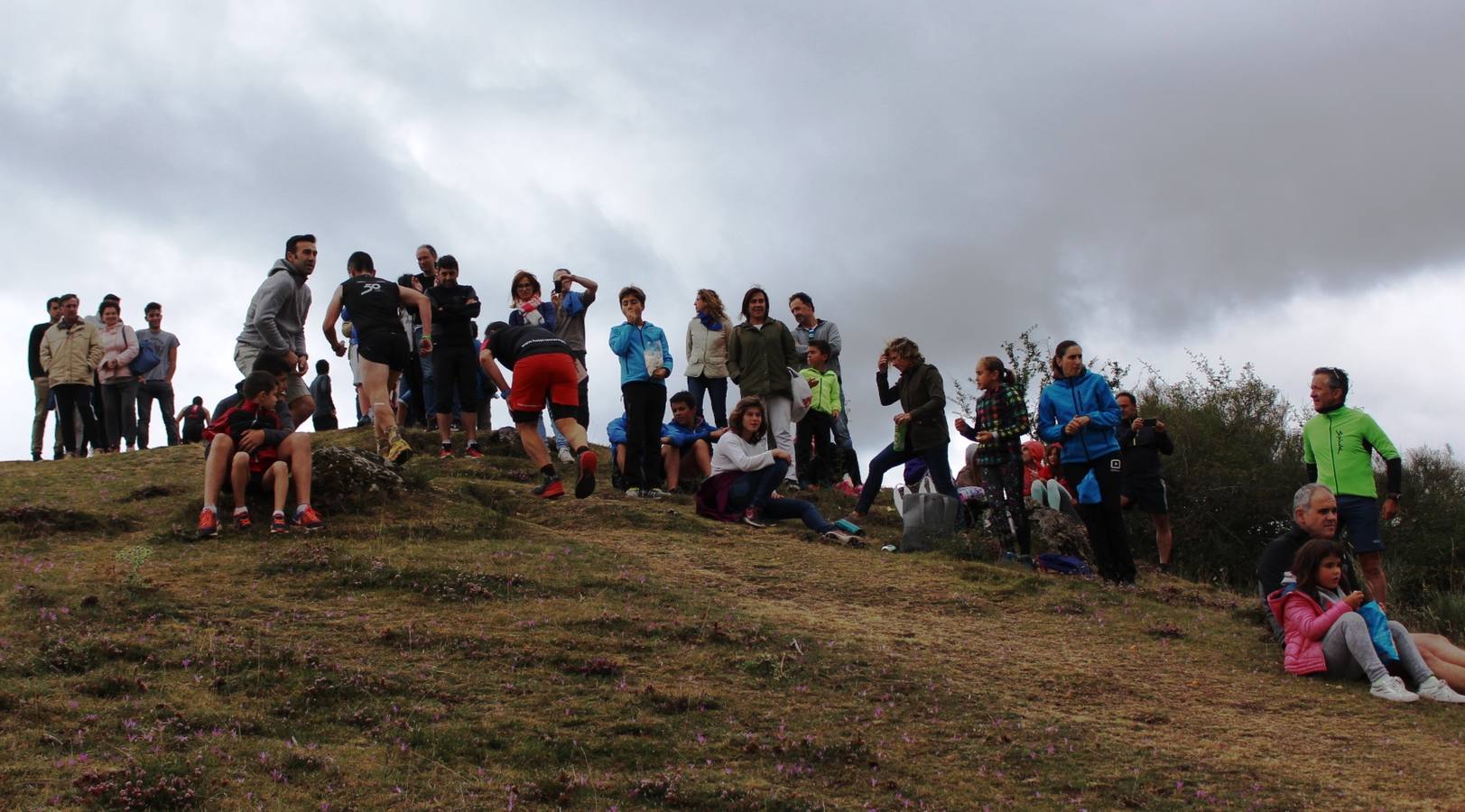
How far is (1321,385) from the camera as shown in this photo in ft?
35.8

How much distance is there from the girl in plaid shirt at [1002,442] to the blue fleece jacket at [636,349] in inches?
134

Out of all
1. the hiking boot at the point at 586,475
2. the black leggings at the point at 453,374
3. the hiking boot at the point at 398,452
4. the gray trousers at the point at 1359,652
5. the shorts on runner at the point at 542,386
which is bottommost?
the gray trousers at the point at 1359,652

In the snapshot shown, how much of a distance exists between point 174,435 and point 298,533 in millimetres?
9926

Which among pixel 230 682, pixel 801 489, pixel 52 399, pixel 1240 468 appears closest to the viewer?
pixel 230 682

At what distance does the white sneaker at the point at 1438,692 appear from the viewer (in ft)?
27.1

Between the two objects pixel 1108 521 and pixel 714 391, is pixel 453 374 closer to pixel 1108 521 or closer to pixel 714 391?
pixel 714 391

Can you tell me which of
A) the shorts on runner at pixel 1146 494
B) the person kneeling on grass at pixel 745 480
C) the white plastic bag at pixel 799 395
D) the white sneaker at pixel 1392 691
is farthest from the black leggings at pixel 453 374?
the white sneaker at pixel 1392 691

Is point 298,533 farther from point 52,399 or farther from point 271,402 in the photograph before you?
point 52,399

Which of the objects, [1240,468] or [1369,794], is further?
[1240,468]

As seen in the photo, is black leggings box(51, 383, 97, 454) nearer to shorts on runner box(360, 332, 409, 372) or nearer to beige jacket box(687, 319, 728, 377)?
shorts on runner box(360, 332, 409, 372)

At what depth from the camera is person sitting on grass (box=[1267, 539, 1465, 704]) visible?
837cm

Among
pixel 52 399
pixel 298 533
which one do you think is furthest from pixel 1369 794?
pixel 52 399

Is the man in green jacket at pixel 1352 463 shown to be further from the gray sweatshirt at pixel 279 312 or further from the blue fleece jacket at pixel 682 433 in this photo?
the gray sweatshirt at pixel 279 312

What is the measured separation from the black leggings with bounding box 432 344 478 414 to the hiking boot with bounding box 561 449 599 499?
3405mm
